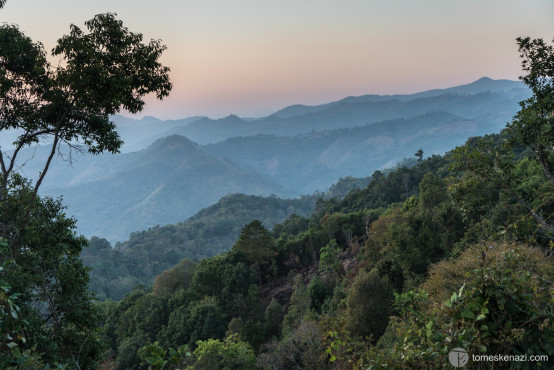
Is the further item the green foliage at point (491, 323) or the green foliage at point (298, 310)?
the green foliage at point (298, 310)

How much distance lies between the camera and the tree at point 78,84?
623cm

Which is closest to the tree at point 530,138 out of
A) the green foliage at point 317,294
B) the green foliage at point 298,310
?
the green foliage at point 298,310

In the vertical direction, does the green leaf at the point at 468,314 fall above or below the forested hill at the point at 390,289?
above

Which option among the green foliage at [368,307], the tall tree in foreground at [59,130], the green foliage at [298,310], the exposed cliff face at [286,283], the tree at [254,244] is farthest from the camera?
the tree at [254,244]

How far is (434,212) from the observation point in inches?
863

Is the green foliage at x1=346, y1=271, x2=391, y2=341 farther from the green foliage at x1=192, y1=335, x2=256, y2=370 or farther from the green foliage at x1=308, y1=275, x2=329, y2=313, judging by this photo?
the green foliage at x1=308, y1=275, x2=329, y2=313

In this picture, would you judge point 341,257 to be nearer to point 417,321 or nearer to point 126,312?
point 126,312

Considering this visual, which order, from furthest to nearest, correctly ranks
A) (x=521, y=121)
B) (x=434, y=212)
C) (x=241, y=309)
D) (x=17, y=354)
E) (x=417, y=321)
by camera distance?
(x=241, y=309), (x=434, y=212), (x=521, y=121), (x=417, y=321), (x=17, y=354)

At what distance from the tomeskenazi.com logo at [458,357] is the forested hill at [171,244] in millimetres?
74389

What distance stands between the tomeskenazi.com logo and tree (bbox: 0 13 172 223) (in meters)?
6.28

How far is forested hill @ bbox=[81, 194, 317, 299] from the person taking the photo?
82312 millimetres

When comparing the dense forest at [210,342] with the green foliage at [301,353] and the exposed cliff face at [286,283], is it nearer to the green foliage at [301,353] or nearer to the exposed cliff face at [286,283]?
the green foliage at [301,353]

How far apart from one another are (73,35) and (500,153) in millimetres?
8637

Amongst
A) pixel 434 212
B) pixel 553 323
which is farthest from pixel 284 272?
pixel 553 323
